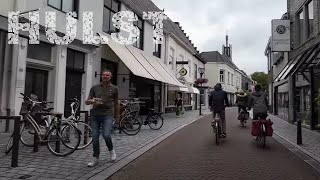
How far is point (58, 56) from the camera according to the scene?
552 inches

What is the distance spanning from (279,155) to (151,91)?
17.5 m

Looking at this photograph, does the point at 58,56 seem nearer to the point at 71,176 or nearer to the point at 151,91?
the point at 71,176

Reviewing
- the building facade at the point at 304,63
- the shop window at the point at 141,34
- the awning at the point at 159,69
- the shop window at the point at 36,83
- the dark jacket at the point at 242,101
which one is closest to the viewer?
the shop window at the point at 36,83

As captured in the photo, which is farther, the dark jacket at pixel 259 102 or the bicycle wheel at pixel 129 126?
the bicycle wheel at pixel 129 126

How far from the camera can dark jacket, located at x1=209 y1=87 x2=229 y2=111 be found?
1135cm

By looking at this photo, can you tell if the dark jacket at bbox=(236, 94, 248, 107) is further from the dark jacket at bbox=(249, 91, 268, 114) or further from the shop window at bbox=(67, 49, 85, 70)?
the shop window at bbox=(67, 49, 85, 70)

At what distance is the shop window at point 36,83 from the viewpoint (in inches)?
508

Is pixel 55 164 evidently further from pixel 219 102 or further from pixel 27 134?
pixel 219 102

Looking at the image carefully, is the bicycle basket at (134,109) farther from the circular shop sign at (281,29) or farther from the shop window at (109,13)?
the circular shop sign at (281,29)

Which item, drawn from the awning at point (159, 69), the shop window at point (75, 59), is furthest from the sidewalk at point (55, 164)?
the awning at point (159, 69)

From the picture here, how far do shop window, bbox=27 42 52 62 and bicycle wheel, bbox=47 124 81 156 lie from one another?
550 cm

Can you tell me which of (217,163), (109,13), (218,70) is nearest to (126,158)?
(217,163)

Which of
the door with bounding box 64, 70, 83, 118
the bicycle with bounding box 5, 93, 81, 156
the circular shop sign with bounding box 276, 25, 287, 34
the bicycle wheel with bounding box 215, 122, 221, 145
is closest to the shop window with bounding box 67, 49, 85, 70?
the door with bounding box 64, 70, 83, 118

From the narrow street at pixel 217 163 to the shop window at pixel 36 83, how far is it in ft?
17.5
